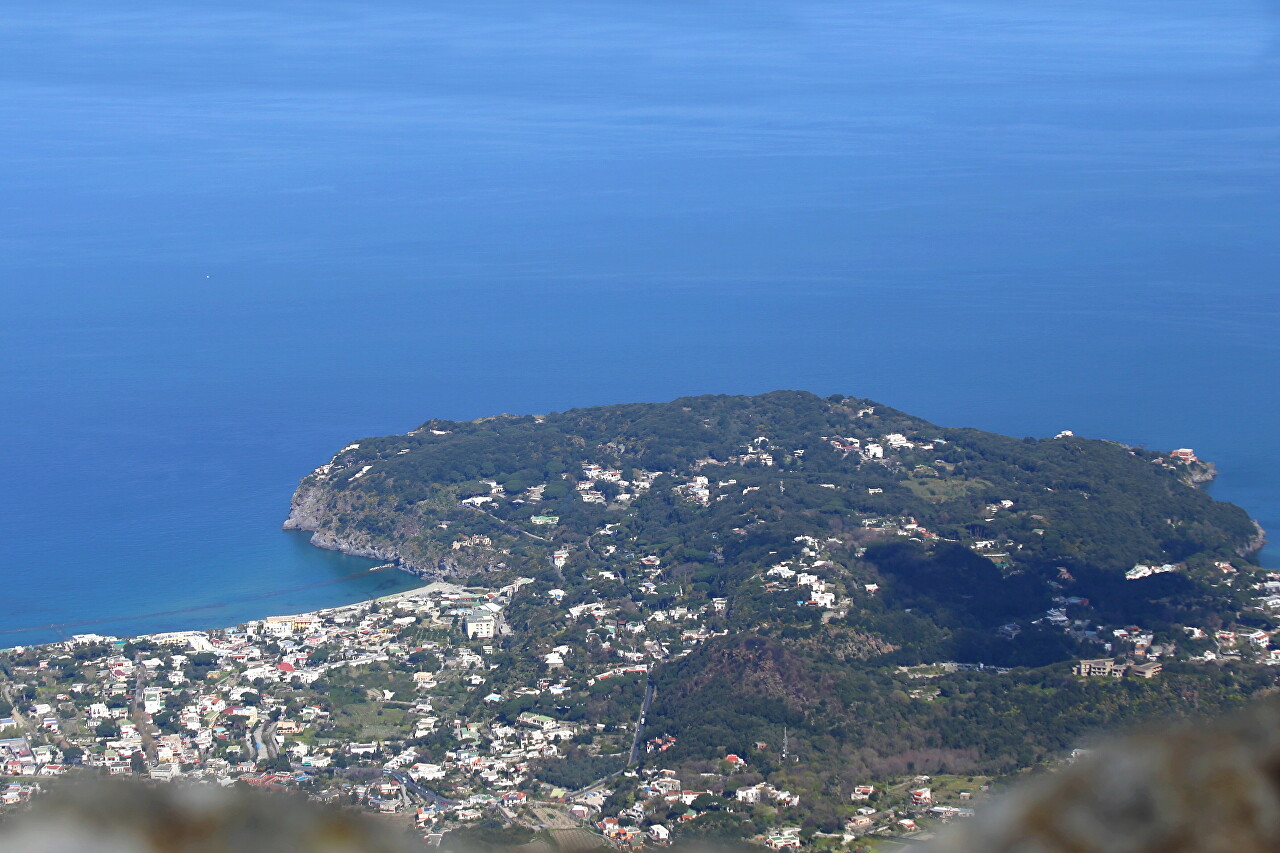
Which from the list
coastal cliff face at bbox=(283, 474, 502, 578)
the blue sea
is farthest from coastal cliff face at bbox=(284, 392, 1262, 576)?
the blue sea

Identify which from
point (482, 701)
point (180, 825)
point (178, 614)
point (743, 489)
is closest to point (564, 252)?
point (743, 489)

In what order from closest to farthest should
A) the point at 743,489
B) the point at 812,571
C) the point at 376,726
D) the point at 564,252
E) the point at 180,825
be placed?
the point at 180,825 < the point at 376,726 < the point at 812,571 < the point at 743,489 < the point at 564,252

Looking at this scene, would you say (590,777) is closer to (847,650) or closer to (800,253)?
(847,650)

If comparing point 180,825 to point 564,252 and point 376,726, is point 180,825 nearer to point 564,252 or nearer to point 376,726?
point 376,726

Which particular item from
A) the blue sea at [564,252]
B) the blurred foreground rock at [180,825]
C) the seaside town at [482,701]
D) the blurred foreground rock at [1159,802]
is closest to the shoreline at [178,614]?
the blue sea at [564,252]

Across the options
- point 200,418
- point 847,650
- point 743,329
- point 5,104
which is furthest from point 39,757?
point 5,104
